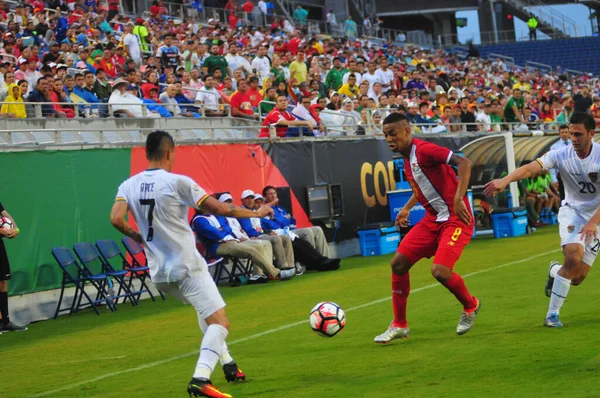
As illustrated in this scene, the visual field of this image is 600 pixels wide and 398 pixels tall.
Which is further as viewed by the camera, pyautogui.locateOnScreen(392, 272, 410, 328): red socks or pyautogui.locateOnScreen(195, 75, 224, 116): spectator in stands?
pyautogui.locateOnScreen(195, 75, 224, 116): spectator in stands

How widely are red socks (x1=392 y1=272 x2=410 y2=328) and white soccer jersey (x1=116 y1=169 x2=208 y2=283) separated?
2.78 m

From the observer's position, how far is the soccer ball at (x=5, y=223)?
45.1ft

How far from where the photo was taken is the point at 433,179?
984 cm

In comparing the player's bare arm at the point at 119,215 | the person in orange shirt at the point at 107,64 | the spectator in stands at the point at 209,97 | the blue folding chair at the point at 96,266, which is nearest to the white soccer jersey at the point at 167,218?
the player's bare arm at the point at 119,215

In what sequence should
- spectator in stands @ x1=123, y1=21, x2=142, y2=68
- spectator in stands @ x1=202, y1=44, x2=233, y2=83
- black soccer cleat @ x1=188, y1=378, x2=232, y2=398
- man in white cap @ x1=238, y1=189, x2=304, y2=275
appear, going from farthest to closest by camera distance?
spectator in stands @ x1=202, y1=44, x2=233, y2=83, spectator in stands @ x1=123, y1=21, x2=142, y2=68, man in white cap @ x1=238, y1=189, x2=304, y2=275, black soccer cleat @ x1=188, y1=378, x2=232, y2=398

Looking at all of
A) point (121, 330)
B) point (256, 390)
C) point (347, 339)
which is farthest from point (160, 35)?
point (256, 390)

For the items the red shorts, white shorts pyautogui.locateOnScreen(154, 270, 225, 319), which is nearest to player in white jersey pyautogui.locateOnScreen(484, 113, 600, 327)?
the red shorts

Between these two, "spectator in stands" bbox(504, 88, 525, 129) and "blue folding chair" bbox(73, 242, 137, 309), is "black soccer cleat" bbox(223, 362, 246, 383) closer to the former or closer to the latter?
"blue folding chair" bbox(73, 242, 137, 309)

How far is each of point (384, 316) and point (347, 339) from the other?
5.50 ft

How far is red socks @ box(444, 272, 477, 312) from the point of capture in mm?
9750

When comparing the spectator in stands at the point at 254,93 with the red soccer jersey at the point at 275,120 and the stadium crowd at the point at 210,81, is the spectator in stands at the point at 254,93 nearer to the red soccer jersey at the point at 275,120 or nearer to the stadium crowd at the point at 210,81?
the stadium crowd at the point at 210,81

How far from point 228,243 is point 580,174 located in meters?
8.81

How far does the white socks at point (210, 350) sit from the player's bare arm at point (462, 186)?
2.84 metres

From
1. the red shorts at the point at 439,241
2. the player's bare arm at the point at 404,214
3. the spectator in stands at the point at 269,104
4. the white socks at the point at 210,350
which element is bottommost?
the white socks at the point at 210,350
